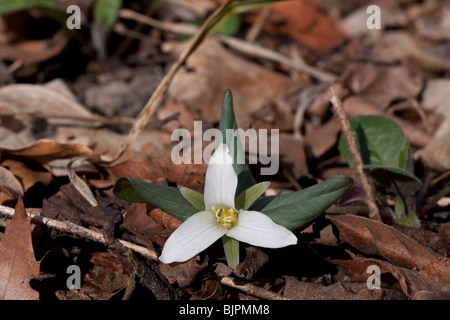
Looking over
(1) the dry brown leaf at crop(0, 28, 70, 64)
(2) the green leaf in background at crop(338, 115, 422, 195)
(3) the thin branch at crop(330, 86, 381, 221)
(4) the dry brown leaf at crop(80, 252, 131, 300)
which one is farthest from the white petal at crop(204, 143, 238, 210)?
(1) the dry brown leaf at crop(0, 28, 70, 64)

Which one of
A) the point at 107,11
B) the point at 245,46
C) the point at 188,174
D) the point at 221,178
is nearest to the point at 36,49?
the point at 107,11

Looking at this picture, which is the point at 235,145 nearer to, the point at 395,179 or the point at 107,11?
the point at 395,179

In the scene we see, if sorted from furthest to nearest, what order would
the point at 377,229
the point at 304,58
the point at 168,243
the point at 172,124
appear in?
1. the point at 304,58
2. the point at 172,124
3. the point at 377,229
4. the point at 168,243

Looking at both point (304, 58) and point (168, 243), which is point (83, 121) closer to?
point (168, 243)

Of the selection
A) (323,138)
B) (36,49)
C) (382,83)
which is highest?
(36,49)

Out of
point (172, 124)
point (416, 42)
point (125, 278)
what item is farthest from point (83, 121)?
point (416, 42)

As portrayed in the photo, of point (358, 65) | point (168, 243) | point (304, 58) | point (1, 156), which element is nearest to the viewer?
point (168, 243)
